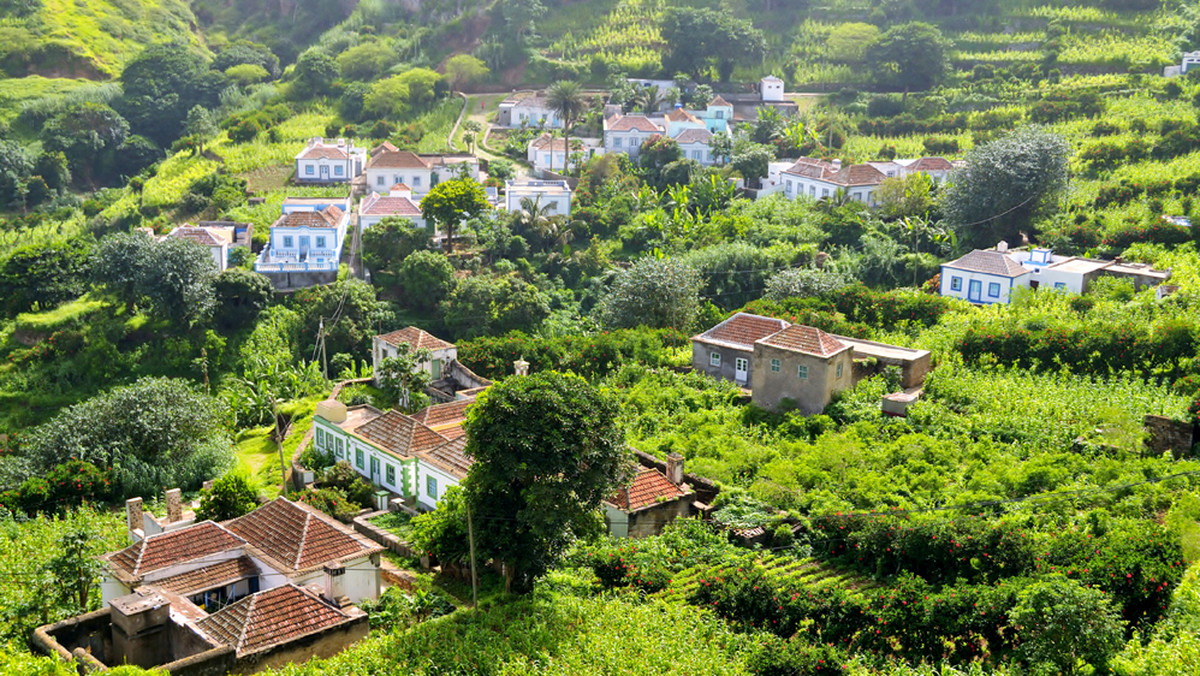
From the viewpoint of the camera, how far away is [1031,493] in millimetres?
29031

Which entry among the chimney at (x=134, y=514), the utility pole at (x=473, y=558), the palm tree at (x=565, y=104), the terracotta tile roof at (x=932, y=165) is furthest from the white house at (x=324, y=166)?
the utility pole at (x=473, y=558)

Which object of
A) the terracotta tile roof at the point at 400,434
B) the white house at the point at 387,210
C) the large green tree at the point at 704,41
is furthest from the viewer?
the large green tree at the point at 704,41

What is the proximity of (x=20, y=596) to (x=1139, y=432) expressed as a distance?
28.4 m

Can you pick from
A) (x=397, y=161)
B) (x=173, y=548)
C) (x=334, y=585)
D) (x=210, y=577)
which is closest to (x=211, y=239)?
(x=397, y=161)

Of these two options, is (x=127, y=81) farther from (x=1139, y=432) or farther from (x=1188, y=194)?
(x=1139, y=432)

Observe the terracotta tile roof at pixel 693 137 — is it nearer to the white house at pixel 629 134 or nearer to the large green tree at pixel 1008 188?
the white house at pixel 629 134

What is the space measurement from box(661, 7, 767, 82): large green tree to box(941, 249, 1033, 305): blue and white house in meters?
37.8

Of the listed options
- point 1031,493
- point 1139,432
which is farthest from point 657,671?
point 1139,432

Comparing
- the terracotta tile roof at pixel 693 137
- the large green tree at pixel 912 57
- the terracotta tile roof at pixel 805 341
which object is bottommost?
the terracotta tile roof at pixel 805 341

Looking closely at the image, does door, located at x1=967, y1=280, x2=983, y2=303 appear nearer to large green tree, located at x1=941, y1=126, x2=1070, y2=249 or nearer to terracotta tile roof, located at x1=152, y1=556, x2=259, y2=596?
large green tree, located at x1=941, y1=126, x2=1070, y2=249

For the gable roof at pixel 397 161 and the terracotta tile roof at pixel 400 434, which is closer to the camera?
the terracotta tile roof at pixel 400 434

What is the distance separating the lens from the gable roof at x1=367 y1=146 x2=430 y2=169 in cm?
6762

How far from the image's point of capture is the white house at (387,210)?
60688 mm

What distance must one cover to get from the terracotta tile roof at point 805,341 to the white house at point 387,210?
2756 cm
